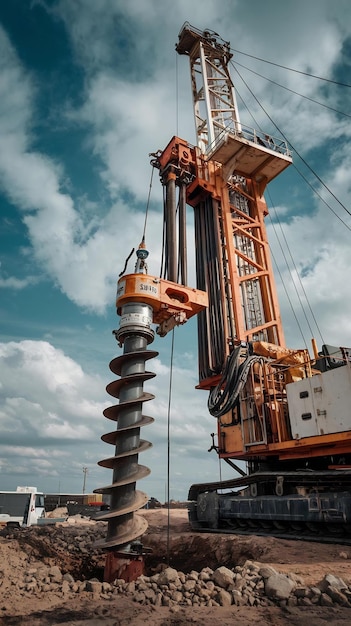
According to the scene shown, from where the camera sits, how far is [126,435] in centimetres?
734

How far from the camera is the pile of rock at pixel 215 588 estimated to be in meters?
4.73

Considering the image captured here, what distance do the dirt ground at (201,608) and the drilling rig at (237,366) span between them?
55.6 inches

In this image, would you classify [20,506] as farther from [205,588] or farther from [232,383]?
[205,588]

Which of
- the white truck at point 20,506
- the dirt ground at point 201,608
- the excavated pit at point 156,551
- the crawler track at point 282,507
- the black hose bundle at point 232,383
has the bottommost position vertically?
the dirt ground at point 201,608

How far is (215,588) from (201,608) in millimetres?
651

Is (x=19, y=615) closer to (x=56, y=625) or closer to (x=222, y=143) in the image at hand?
(x=56, y=625)

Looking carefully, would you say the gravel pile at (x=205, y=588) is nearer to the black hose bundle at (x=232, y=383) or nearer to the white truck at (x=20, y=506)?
the black hose bundle at (x=232, y=383)

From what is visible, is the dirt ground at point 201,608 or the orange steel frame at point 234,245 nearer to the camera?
the dirt ground at point 201,608

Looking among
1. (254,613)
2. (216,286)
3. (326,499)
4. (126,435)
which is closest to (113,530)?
(126,435)

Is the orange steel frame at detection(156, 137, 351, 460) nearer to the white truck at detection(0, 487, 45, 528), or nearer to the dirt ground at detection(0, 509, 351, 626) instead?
the dirt ground at detection(0, 509, 351, 626)

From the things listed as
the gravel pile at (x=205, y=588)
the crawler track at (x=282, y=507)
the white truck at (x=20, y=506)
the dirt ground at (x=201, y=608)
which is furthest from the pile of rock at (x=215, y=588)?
the white truck at (x=20, y=506)

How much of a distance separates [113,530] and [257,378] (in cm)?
634

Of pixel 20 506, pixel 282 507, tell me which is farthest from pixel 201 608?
pixel 20 506

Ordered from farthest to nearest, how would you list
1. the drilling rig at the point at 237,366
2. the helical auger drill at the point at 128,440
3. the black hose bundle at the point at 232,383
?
1. the black hose bundle at the point at 232,383
2. the drilling rig at the point at 237,366
3. the helical auger drill at the point at 128,440
